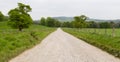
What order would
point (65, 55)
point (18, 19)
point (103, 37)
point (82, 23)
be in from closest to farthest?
point (65, 55), point (103, 37), point (18, 19), point (82, 23)

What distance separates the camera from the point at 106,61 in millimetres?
12672

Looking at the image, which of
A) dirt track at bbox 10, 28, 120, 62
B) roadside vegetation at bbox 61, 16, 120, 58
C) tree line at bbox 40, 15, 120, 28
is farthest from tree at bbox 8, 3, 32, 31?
dirt track at bbox 10, 28, 120, 62

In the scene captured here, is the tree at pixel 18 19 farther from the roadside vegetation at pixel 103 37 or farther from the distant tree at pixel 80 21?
the distant tree at pixel 80 21

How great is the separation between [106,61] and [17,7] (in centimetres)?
5695

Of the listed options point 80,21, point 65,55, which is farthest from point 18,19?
point 65,55

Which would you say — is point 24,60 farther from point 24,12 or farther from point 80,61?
point 24,12

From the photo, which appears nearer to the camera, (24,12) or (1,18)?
(24,12)

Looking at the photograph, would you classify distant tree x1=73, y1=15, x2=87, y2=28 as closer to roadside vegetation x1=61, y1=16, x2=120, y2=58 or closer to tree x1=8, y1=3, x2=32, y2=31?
roadside vegetation x1=61, y1=16, x2=120, y2=58

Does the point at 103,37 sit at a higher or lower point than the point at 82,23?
higher

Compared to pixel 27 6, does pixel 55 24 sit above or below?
below

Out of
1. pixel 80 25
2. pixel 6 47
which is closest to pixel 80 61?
pixel 6 47

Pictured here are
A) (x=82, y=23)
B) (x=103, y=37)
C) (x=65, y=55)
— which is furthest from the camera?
(x=82, y=23)

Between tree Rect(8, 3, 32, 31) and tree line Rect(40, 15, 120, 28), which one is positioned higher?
tree Rect(8, 3, 32, 31)

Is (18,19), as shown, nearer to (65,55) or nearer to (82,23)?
(82,23)
